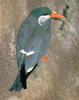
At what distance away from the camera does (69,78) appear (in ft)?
9.87

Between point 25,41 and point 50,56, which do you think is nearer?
point 25,41

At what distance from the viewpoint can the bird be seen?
2.47 meters

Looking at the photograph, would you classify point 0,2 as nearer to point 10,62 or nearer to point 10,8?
point 10,8

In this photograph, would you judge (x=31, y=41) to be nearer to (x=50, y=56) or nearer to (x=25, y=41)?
(x=25, y=41)

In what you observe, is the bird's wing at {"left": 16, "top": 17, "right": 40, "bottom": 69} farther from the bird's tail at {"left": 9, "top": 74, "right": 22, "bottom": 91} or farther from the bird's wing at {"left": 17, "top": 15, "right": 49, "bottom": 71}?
the bird's tail at {"left": 9, "top": 74, "right": 22, "bottom": 91}

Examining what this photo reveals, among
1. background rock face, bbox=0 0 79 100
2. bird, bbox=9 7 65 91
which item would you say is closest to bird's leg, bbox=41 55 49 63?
background rock face, bbox=0 0 79 100

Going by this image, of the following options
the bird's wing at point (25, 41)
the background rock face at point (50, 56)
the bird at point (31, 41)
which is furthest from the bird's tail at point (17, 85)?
the background rock face at point (50, 56)

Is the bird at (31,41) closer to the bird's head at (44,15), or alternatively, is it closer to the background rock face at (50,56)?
the bird's head at (44,15)

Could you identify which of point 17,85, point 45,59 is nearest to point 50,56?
point 45,59

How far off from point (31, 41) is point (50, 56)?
447 millimetres

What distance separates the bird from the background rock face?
0.18m

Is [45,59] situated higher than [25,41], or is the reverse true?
[25,41]

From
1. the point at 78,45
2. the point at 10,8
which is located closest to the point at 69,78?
the point at 78,45

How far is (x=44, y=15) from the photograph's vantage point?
254cm
